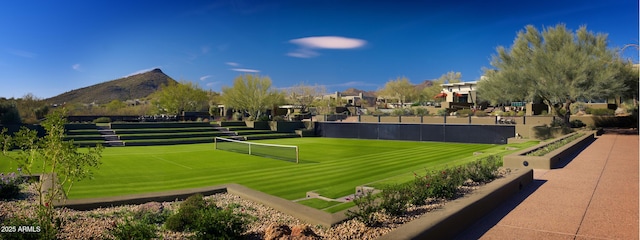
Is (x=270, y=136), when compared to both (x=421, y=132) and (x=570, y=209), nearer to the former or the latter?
(x=421, y=132)

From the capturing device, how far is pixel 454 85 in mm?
84938

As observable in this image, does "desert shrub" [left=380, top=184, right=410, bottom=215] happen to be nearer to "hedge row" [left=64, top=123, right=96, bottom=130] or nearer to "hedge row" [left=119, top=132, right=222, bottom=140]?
"hedge row" [left=119, top=132, right=222, bottom=140]

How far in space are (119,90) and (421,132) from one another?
42.3 m

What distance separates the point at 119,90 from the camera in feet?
180

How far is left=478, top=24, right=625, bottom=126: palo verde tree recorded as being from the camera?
80.6ft

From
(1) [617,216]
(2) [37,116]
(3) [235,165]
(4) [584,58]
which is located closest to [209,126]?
(2) [37,116]

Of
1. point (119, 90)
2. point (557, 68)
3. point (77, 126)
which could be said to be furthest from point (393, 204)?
point (119, 90)

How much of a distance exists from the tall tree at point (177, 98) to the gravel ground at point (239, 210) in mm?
52425

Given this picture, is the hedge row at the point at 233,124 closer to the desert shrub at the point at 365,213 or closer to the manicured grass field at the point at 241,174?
the manicured grass field at the point at 241,174

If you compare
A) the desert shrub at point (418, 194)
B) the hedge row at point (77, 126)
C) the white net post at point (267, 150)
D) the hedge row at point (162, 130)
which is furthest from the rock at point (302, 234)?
the hedge row at point (77, 126)

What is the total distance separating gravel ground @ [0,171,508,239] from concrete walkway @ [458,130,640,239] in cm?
86

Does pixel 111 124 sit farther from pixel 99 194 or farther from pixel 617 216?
pixel 617 216

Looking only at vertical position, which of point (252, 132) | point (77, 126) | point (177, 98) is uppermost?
point (177, 98)

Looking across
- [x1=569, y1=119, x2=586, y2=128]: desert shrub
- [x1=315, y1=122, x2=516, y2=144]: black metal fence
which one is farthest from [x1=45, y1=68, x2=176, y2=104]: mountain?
[x1=569, y1=119, x2=586, y2=128]: desert shrub
